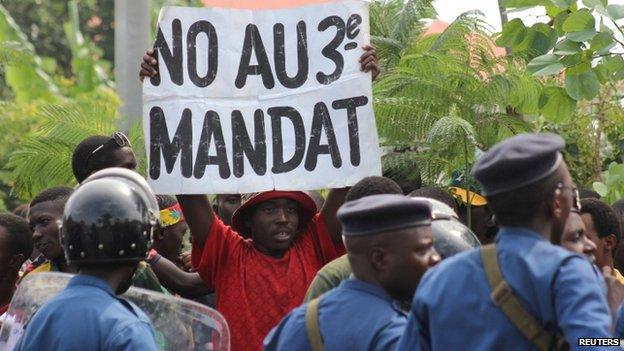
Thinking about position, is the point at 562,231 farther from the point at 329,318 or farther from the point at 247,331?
the point at 247,331

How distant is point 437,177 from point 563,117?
1.14m

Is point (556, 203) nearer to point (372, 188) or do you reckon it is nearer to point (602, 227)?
point (372, 188)

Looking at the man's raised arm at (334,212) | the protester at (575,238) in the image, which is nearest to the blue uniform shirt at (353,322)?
the protester at (575,238)

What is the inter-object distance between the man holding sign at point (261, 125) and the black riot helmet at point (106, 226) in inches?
82.7

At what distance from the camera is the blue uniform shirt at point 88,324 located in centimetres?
478

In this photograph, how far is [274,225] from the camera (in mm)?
7172

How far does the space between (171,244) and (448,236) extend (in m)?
3.24

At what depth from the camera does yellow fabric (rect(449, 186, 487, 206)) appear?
8.88 m

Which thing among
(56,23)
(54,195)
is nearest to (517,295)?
(54,195)

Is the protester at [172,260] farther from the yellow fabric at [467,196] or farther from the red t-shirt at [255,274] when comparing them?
the yellow fabric at [467,196]

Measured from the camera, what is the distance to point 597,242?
294 inches

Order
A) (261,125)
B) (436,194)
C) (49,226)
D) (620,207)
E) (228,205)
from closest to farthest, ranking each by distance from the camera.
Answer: (49,226), (261,125), (436,194), (620,207), (228,205)

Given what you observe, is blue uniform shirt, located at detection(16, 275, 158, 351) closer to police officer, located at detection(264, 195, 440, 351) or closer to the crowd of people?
the crowd of people

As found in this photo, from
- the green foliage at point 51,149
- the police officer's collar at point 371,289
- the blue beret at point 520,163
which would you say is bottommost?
the police officer's collar at point 371,289
